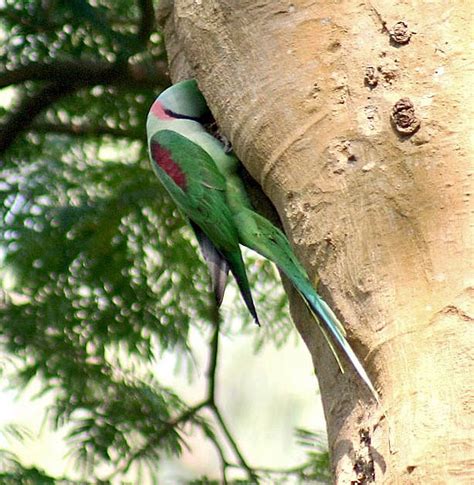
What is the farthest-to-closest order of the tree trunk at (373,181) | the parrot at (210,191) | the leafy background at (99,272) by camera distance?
the leafy background at (99,272)
the parrot at (210,191)
the tree trunk at (373,181)

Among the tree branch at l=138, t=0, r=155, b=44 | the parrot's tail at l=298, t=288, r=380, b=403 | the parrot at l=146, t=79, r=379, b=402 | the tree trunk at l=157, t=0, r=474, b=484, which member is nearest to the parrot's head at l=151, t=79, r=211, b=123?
the parrot at l=146, t=79, r=379, b=402

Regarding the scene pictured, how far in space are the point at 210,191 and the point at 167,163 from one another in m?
0.12

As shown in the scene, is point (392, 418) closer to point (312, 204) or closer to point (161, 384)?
point (312, 204)

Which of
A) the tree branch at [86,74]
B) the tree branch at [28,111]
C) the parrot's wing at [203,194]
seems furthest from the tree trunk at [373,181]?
the tree branch at [28,111]

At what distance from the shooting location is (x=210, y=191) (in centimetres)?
179

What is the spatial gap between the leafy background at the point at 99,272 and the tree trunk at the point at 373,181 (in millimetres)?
755

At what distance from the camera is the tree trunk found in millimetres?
1296

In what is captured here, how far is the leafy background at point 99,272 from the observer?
239cm

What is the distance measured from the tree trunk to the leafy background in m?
0.76

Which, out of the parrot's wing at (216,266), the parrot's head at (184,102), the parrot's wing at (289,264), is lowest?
the parrot's wing at (216,266)

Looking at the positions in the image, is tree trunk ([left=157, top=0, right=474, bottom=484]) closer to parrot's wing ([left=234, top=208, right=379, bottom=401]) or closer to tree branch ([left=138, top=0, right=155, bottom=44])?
parrot's wing ([left=234, top=208, right=379, bottom=401])

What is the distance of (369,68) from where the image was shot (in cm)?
150

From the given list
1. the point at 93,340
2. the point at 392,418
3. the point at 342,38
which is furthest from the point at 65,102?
the point at 392,418

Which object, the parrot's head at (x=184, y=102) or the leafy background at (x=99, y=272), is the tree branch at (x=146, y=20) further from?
the parrot's head at (x=184, y=102)
